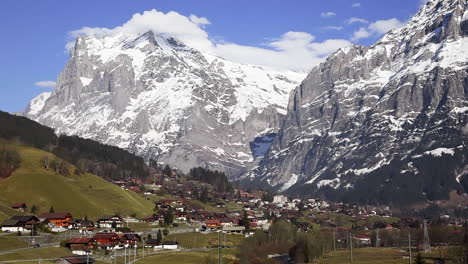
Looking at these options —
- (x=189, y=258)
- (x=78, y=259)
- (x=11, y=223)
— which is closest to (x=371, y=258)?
(x=189, y=258)

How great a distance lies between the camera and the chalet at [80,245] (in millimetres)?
161500

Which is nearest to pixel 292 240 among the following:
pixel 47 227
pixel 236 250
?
pixel 236 250

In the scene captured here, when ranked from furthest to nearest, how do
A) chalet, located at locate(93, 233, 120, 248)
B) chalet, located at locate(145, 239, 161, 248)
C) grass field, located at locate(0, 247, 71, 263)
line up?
chalet, located at locate(145, 239, 161, 248) < chalet, located at locate(93, 233, 120, 248) < grass field, located at locate(0, 247, 71, 263)

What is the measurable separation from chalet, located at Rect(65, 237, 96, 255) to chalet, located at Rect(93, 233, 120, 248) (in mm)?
7332

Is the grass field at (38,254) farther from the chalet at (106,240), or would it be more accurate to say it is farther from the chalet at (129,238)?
the chalet at (129,238)

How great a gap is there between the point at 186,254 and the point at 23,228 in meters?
42.7

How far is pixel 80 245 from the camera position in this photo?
165 meters

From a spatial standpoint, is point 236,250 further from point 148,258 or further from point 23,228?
point 23,228

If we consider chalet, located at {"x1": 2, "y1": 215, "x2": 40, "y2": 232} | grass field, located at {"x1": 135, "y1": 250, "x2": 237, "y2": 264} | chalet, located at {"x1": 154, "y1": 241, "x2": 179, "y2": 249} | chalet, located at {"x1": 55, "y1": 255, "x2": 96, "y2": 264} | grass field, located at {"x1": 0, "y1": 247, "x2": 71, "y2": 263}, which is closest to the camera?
grass field, located at {"x1": 0, "y1": 247, "x2": 71, "y2": 263}

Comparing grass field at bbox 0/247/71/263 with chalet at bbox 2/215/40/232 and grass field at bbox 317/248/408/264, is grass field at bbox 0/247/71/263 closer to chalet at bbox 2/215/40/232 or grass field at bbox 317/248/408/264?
chalet at bbox 2/215/40/232

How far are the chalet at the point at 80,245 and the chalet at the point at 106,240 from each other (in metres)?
7.33

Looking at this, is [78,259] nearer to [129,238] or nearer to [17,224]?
[129,238]

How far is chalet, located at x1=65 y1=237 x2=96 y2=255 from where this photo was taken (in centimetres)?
16150

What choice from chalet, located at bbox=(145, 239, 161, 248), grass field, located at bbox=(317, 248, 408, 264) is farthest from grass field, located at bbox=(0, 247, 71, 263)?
grass field, located at bbox=(317, 248, 408, 264)
